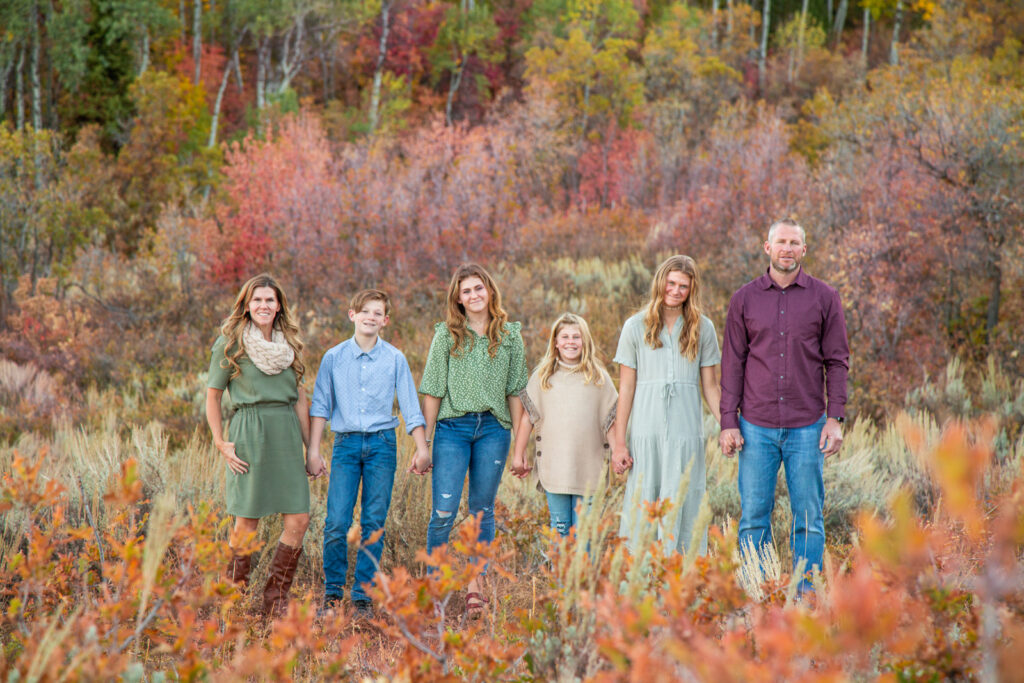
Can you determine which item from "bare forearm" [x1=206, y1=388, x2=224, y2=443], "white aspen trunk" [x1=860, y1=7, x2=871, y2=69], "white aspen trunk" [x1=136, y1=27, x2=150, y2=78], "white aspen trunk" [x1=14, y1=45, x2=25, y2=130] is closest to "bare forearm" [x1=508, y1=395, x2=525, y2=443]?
"bare forearm" [x1=206, y1=388, x2=224, y2=443]

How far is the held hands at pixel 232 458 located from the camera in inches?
138

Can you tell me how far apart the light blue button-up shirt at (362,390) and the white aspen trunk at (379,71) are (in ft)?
65.8

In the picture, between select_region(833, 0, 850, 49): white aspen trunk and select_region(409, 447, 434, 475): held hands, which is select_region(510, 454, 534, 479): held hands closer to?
select_region(409, 447, 434, 475): held hands

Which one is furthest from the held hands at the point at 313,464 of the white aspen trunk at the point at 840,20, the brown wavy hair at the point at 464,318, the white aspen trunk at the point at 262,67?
the white aspen trunk at the point at 840,20

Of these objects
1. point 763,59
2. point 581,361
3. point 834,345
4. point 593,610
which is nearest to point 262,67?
point 763,59

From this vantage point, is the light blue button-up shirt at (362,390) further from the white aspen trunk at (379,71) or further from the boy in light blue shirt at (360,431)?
the white aspen trunk at (379,71)

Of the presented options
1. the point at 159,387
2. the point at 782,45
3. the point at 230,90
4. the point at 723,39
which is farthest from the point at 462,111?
the point at 159,387

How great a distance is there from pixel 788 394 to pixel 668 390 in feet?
1.77

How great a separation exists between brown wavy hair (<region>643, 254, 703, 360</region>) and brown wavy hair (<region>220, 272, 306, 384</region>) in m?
1.69

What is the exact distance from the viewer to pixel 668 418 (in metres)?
3.57

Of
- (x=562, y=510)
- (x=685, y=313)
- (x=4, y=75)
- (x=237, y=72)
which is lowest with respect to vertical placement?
(x=562, y=510)

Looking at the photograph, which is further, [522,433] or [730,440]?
[522,433]

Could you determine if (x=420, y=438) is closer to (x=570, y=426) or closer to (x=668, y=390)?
(x=570, y=426)

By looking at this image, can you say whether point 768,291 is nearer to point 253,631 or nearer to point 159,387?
point 253,631
